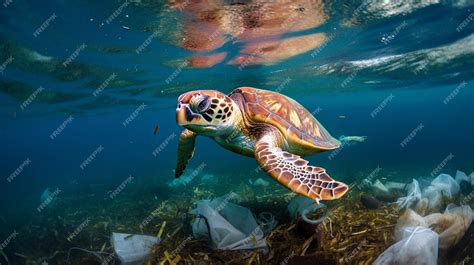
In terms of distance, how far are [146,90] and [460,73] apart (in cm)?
2062

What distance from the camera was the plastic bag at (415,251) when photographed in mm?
2766

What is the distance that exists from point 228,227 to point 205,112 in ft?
4.52

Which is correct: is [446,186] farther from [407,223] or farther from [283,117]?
[283,117]

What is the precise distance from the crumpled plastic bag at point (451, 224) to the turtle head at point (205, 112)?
101 inches

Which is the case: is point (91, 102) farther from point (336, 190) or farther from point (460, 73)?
point (460, 73)

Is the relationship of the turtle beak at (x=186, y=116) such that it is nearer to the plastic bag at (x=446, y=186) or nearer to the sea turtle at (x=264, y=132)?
the sea turtle at (x=264, y=132)

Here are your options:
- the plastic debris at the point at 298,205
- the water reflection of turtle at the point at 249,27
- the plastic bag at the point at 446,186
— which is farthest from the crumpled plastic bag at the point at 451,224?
the water reflection of turtle at the point at 249,27

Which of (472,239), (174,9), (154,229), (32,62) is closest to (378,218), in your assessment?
(472,239)

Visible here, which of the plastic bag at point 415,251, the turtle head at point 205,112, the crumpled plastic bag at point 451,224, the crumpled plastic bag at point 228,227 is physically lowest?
the crumpled plastic bag at point 228,227

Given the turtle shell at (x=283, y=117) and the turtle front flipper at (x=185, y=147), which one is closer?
the turtle shell at (x=283, y=117)

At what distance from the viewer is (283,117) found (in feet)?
15.1

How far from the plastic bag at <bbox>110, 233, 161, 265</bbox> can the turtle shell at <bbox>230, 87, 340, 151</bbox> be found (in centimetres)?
216

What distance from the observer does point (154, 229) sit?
16.7 feet

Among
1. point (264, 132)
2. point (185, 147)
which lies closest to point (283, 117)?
point (264, 132)
